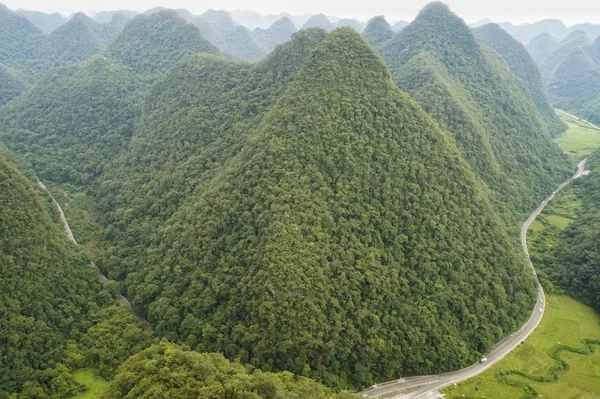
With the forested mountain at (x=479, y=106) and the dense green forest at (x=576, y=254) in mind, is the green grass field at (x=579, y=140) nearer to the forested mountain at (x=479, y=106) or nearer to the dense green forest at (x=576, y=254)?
the forested mountain at (x=479, y=106)

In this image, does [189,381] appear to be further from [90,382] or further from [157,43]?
[157,43]

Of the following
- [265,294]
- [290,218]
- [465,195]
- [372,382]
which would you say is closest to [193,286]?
[265,294]

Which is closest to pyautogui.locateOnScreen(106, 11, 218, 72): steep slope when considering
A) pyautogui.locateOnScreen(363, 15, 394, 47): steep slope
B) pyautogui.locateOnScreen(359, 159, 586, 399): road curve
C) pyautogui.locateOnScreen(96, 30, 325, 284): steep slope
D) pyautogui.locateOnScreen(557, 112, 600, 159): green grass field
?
pyautogui.locateOnScreen(96, 30, 325, 284): steep slope

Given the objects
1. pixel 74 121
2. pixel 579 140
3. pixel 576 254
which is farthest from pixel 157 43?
pixel 579 140

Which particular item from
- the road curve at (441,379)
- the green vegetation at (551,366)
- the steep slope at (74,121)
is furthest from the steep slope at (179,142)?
the green vegetation at (551,366)

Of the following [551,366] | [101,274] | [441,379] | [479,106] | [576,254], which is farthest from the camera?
[479,106]

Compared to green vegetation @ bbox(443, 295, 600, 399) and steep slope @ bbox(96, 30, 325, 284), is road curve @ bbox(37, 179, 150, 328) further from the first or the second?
green vegetation @ bbox(443, 295, 600, 399)
